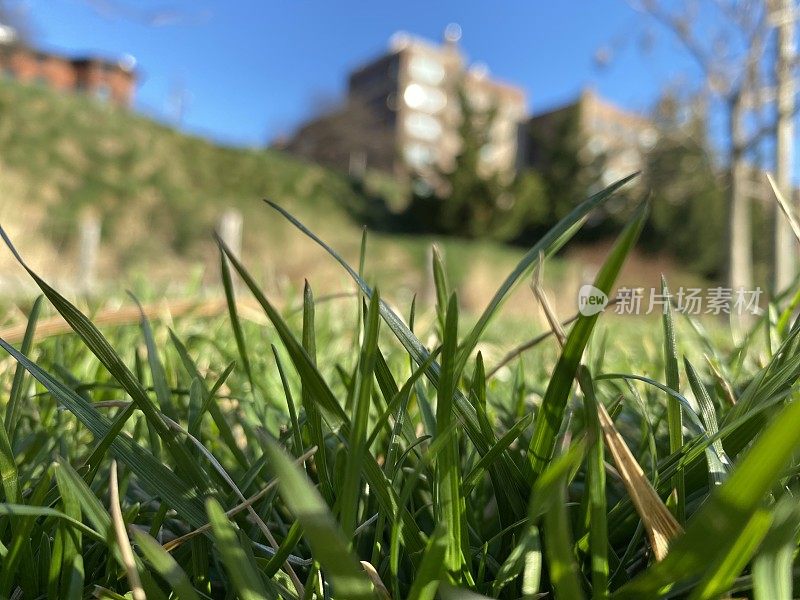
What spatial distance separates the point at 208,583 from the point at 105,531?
6 cm

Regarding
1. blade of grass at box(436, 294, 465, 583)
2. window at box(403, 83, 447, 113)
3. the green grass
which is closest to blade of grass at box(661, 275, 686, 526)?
the green grass

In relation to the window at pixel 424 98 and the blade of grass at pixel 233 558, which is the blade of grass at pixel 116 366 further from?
the window at pixel 424 98

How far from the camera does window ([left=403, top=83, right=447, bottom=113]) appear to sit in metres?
25.5

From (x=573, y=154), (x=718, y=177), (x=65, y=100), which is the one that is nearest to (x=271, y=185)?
(x=65, y=100)

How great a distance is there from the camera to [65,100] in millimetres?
12094

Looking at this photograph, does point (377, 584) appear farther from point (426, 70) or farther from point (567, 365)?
point (426, 70)

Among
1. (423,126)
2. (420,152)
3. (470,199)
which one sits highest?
(423,126)

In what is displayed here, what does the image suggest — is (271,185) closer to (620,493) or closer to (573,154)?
(573,154)

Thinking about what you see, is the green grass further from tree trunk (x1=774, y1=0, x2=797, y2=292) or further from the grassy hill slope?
the grassy hill slope

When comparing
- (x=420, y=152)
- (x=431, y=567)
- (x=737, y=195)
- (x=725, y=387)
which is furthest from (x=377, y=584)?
(x=420, y=152)

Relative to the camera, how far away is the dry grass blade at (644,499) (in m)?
0.23

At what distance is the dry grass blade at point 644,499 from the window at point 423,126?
85.9ft

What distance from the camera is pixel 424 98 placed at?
26031mm

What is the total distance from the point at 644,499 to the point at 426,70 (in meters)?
27.8
